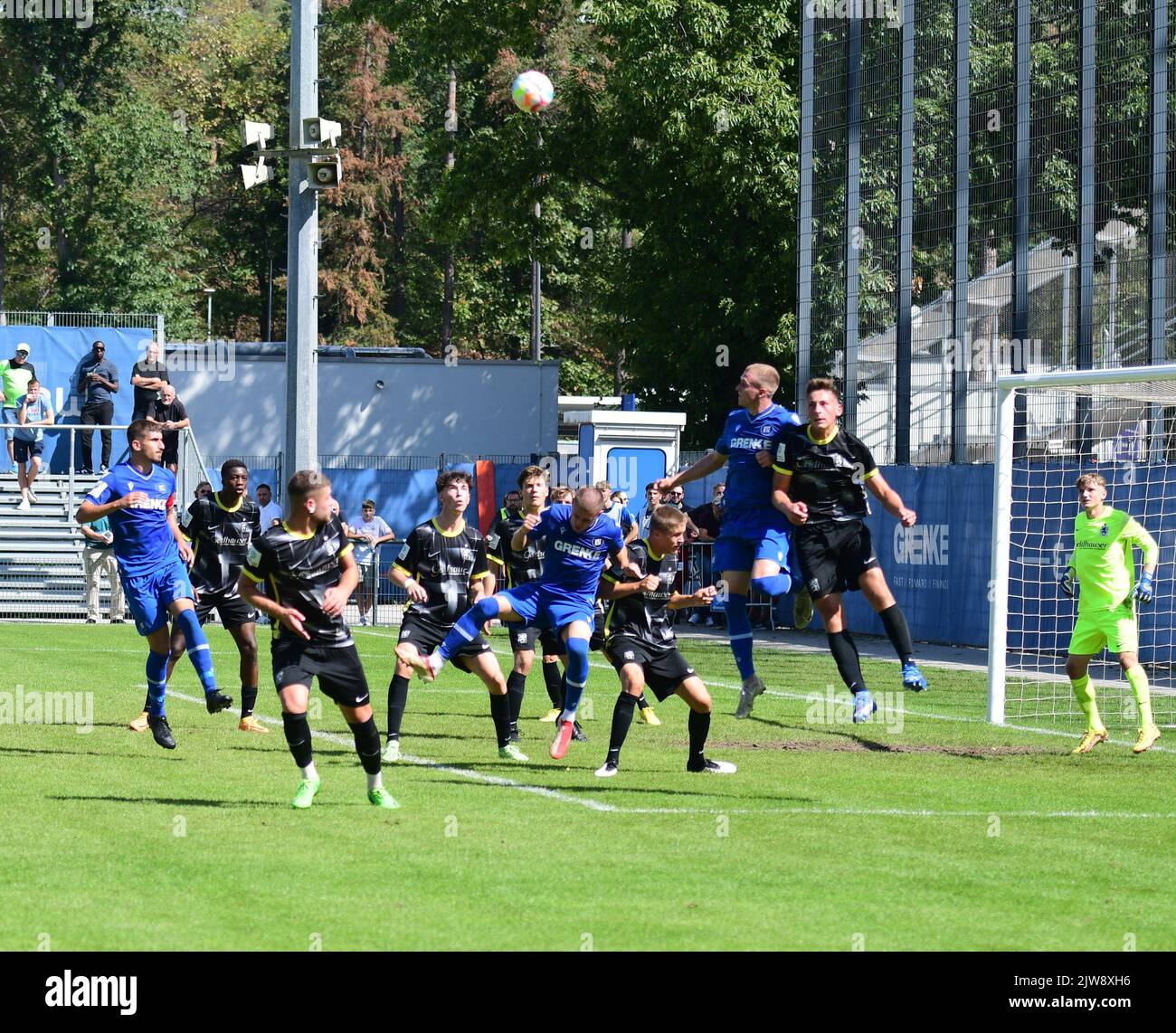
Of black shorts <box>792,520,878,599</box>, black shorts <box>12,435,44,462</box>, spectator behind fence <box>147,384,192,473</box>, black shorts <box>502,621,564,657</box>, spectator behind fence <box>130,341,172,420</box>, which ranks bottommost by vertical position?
black shorts <box>502,621,564,657</box>

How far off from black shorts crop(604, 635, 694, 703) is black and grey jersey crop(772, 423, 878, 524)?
65.0 inches

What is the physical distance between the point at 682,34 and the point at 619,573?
25.9 m

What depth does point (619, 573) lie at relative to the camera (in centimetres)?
1190

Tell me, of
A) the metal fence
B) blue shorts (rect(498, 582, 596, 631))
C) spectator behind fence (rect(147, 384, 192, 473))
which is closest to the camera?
blue shorts (rect(498, 582, 596, 631))

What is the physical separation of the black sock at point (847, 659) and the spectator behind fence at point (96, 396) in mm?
20819

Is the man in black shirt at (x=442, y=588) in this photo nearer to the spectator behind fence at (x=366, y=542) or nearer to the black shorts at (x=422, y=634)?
the black shorts at (x=422, y=634)

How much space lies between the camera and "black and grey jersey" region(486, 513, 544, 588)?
14.9m

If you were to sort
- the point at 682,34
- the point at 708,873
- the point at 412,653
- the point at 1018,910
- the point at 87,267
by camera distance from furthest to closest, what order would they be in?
the point at 87,267, the point at 682,34, the point at 412,653, the point at 708,873, the point at 1018,910

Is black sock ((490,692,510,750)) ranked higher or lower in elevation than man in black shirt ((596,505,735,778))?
lower

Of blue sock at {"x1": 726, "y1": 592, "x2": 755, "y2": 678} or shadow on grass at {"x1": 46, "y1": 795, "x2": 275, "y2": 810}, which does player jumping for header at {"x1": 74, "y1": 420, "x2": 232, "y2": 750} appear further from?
blue sock at {"x1": 726, "y1": 592, "x2": 755, "y2": 678}

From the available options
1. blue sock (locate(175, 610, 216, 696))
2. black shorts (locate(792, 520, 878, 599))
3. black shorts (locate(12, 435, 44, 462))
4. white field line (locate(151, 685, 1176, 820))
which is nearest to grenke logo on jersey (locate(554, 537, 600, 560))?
black shorts (locate(792, 520, 878, 599))

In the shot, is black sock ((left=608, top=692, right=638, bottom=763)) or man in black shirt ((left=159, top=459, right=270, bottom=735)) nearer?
black sock ((left=608, top=692, right=638, bottom=763))

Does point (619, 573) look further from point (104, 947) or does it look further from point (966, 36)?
point (966, 36)
